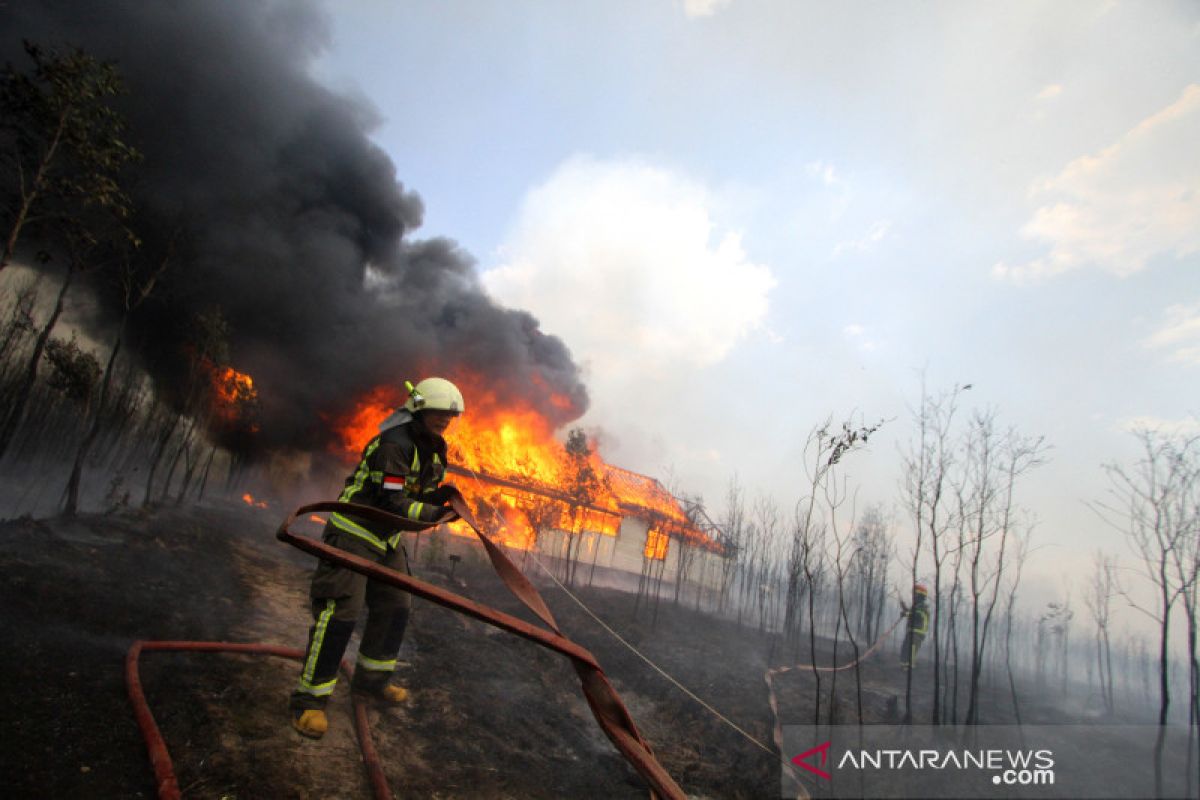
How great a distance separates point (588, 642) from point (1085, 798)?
8.13 metres

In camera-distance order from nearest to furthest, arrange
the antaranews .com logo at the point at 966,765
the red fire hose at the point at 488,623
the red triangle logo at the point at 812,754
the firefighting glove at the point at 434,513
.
Answer: the red fire hose at the point at 488,623, the firefighting glove at the point at 434,513, the red triangle logo at the point at 812,754, the antaranews .com logo at the point at 966,765

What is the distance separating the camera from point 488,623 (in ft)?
5.32

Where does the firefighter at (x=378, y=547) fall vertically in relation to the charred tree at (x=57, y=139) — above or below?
below

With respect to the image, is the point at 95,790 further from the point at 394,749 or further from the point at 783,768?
the point at 783,768

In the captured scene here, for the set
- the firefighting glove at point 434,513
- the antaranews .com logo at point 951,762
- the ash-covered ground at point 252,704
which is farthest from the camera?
the antaranews .com logo at point 951,762

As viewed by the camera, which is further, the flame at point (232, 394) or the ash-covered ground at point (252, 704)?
the flame at point (232, 394)

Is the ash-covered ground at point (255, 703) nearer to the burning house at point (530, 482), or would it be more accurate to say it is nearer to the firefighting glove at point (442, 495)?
the firefighting glove at point (442, 495)

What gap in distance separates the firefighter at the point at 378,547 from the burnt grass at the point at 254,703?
0.22 meters

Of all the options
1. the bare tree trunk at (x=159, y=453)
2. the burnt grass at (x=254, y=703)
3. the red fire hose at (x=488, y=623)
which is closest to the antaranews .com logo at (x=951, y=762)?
the burnt grass at (x=254, y=703)

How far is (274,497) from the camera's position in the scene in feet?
115

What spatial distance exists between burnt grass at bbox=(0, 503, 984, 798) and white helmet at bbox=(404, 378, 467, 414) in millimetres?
2144

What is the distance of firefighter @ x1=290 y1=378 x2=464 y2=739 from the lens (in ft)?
10.5

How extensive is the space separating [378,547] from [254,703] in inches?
43.7

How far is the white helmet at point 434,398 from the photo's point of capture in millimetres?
3955
